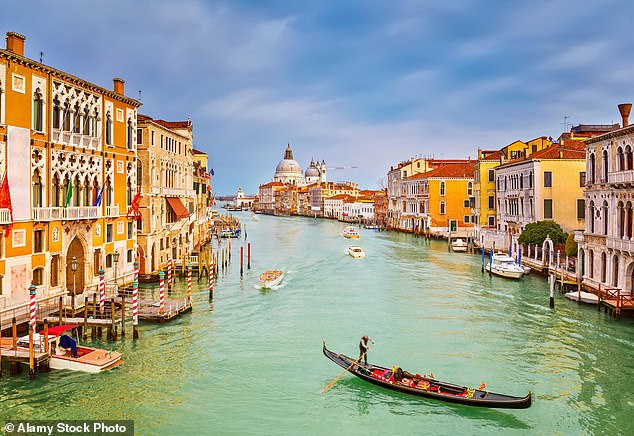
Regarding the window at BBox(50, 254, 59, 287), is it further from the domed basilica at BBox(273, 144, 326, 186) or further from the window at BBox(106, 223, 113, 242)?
the domed basilica at BBox(273, 144, 326, 186)

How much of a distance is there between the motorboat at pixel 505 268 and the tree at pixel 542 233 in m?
1.34

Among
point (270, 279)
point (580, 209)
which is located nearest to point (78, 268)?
point (270, 279)

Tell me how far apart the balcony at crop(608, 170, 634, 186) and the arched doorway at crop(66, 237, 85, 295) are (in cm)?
1622

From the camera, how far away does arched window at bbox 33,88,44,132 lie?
13.5 meters

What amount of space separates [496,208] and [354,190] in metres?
75.4

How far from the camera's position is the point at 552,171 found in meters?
26.5

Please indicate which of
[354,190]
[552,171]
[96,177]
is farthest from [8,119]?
[354,190]

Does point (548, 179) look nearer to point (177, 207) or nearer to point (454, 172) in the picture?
point (177, 207)

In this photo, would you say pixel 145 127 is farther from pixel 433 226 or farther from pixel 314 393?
pixel 433 226

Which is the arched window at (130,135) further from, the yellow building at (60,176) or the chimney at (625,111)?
the chimney at (625,111)

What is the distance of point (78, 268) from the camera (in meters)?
15.8

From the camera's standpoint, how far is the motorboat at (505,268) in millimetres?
22938

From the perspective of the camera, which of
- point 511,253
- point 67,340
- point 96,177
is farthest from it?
point 511,253

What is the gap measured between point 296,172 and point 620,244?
144105 millimetres
